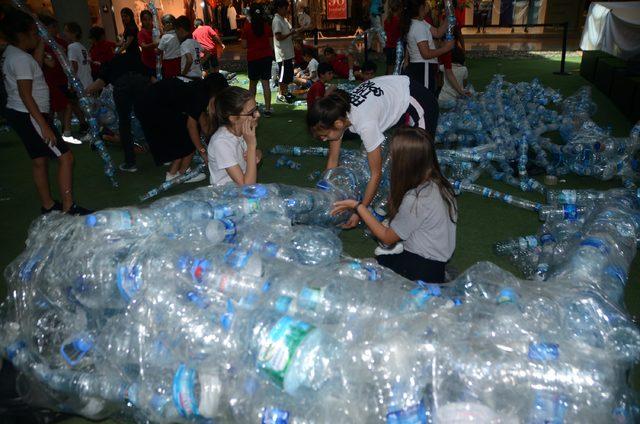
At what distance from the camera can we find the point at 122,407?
92.8 inches

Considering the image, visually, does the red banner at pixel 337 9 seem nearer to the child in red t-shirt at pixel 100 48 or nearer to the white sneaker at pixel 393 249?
the child in red t-shirt at pixel 100 48

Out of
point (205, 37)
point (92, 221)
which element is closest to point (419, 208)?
point (92, 221)

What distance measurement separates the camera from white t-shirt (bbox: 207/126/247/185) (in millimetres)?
3604

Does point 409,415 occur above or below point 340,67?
below

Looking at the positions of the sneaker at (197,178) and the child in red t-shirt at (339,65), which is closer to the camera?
the sneaker at (197,178)

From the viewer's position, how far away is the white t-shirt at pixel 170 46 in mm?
7543

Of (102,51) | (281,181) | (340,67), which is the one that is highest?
(102,51)

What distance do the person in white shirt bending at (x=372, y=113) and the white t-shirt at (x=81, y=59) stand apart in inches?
225

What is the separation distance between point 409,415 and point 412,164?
1.37 meters

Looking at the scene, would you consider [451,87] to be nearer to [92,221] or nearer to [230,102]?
[230,102]

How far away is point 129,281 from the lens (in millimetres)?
2438

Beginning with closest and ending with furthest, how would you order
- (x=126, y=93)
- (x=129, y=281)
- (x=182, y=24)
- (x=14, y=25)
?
1. (x=129, y=281)
2. (x=14, y=25)
3. (x=126, y=93)
4. (x=182, y=24)

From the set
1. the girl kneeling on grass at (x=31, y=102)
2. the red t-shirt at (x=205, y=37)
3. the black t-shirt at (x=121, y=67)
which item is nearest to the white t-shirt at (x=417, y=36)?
the black t-shirt at (x=121, y=67)

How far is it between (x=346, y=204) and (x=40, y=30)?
4.32 meters
